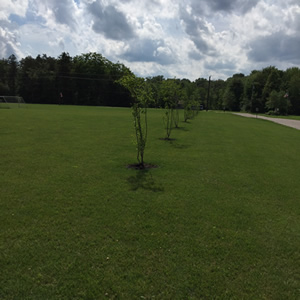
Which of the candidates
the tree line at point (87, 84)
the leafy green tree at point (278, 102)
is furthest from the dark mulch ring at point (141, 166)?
the leafy green tree at point (278, 102)

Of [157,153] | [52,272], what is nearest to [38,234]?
[52,272]

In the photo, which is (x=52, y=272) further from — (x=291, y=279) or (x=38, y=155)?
(x=38, y=155)

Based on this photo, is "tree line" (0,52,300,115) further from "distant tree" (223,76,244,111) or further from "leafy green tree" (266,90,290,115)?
"distant tree" (223,76,244,111)

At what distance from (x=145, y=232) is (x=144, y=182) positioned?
2551mm

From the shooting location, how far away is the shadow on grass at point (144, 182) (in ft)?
20.5

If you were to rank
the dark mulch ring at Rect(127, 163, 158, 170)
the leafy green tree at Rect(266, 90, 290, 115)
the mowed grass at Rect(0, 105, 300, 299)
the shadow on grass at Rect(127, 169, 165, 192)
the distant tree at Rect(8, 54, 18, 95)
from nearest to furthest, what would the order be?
the mowed grass at Rect(0, 105, 300, 299) < the shadow on grass at Rect(127, 169, 165, 192) < the dark mulch ring at Rect(127, 163, 158, 170) < the leafy green tree at Rect(266, 90, 290, 115) < the distant tree at Rect(8, 54, 18, 95)

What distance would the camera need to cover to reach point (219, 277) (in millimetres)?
3227

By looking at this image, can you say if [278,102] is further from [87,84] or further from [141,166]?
[141,166]

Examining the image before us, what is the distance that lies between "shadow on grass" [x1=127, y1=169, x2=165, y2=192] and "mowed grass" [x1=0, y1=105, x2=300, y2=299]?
0.03 metres

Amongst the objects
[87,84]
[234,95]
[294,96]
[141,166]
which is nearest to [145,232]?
[141,166]

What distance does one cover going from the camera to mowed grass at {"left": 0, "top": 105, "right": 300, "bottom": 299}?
306 cm

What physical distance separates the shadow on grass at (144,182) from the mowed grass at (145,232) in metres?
0.03

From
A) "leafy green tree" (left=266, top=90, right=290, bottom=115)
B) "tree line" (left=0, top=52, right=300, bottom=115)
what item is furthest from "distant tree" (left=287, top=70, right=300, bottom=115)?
"leafy green tree" (left=266, top=90, right=290, bottom=115)

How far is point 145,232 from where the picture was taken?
4.20 meters
